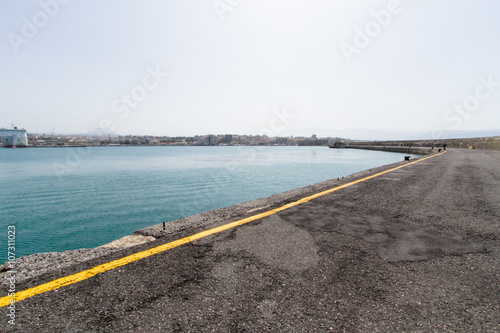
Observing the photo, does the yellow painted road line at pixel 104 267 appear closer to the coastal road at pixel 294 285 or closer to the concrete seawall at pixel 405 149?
the coastal road at pixel 294 285

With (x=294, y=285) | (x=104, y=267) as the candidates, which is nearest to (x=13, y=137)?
(x=104, y=267)

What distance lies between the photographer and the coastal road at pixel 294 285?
1.88 m

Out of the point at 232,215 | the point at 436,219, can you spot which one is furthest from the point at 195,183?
the point at 436,219

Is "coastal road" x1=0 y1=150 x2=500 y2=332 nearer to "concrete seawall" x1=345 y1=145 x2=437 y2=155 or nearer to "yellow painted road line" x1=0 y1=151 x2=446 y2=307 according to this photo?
"yellow painted road line" x1=0 y1=151 x2=446 y2=307

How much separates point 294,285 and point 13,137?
663ft

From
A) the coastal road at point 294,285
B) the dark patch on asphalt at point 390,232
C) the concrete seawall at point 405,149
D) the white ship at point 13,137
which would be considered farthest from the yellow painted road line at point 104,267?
the white ship at point 13,137

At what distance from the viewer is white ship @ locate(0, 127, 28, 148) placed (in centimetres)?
14325

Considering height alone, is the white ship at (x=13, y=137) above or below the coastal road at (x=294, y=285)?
above

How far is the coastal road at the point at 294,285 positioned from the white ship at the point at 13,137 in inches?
7874

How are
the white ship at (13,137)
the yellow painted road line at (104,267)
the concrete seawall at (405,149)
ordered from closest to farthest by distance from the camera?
the yellow painted road line at (104,267) < the concrete seawall at (405,149) < the white ship at (13,137)

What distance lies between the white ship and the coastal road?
200012 mm

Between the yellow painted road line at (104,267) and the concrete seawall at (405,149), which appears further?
the concrete seawall at (405,149)

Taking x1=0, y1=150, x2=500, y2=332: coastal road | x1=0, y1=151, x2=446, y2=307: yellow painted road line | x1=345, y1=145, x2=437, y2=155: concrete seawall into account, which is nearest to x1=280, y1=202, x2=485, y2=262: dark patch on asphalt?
x1=0, y1=150, x2=500, y2=332: coastal road

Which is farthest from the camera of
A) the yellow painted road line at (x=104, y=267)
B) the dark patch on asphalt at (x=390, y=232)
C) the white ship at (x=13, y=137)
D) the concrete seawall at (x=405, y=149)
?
the white ship at (x=13, y=137)
